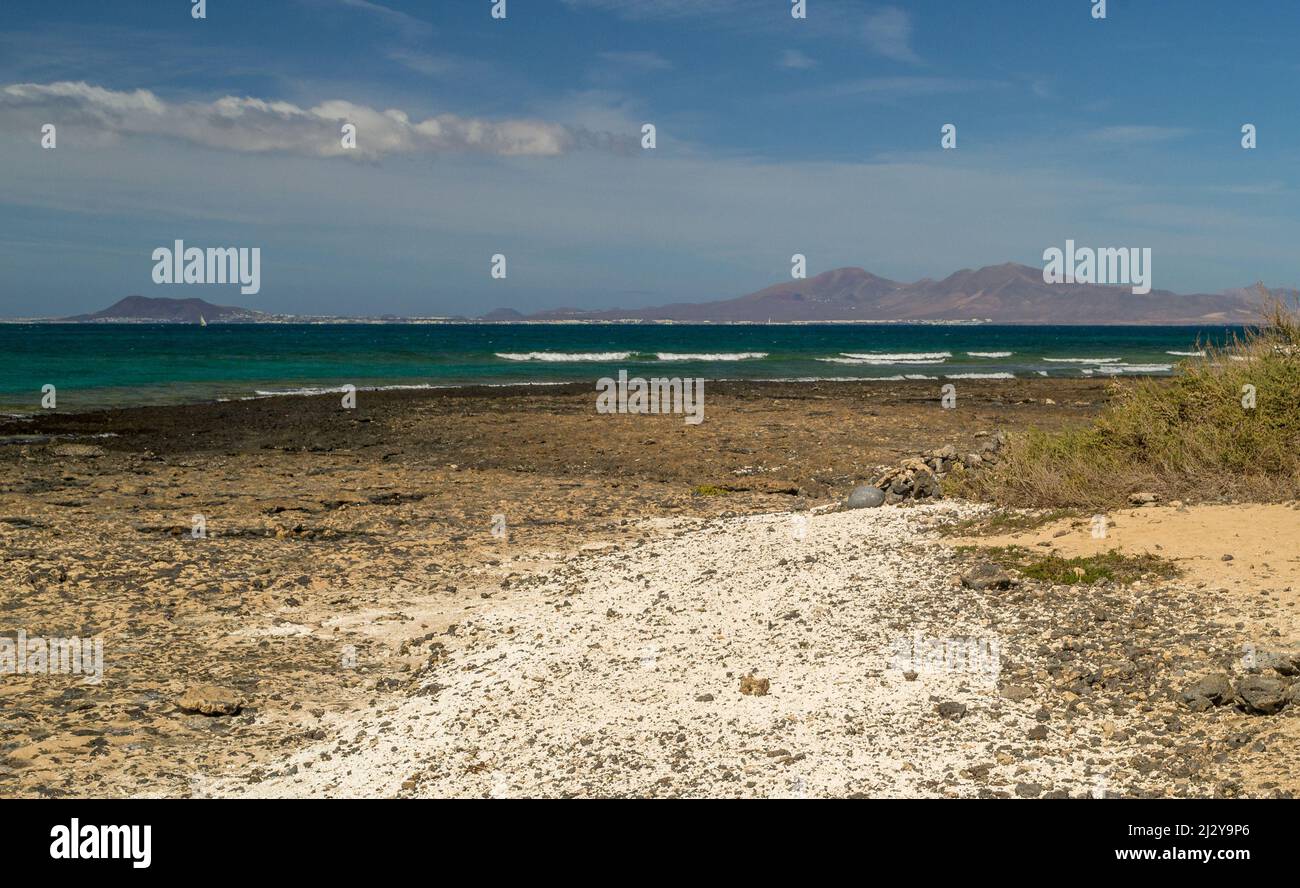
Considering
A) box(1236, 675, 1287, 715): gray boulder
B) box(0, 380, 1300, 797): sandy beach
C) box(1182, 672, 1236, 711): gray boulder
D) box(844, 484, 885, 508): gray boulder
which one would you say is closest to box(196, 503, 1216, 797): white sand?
box(0, 380, 1300, 797): sandy beach

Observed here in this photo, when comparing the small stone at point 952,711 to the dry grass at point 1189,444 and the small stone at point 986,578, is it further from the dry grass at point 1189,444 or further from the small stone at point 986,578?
the dry grass at point 1189,444

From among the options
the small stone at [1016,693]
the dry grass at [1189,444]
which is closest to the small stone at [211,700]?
the small stone at [1016,693]

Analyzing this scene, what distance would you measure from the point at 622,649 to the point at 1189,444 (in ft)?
20.0

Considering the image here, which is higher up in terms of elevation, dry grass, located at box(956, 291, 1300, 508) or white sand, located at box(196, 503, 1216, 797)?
dry grass, located at box(956, 291, 1300, 508)

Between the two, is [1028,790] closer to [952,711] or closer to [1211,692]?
[952,711]

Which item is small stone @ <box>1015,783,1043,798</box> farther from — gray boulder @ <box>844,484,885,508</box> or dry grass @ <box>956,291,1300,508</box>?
gray boulder @ <box>844,484,885,508</box>

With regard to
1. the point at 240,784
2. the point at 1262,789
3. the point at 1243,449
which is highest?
the point at 1243,449

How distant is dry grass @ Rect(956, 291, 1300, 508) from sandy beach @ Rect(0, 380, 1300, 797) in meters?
0.49

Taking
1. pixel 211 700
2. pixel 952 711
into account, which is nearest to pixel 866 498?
pixel 952 711

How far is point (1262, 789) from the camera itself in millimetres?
4953

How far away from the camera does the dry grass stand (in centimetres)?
984
